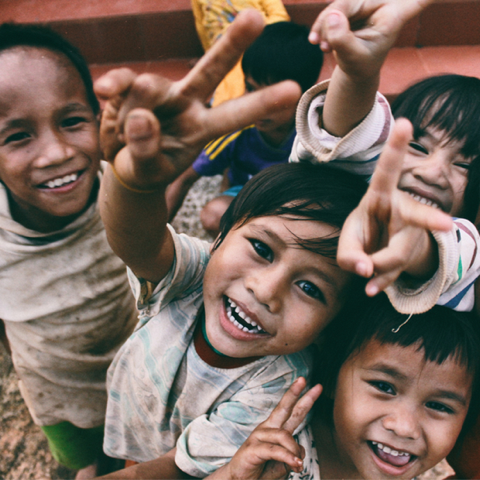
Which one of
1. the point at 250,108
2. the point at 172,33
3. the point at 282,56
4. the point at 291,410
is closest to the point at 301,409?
the point at 291,410

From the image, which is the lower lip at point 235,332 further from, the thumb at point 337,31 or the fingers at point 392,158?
the thumb at point 337,31

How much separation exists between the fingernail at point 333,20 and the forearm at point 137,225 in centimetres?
42

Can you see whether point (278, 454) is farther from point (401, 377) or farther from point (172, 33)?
point (172, 33)

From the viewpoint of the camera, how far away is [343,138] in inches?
32.3

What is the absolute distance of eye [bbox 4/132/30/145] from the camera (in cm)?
97

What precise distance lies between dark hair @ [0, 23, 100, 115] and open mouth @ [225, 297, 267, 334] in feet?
2.34

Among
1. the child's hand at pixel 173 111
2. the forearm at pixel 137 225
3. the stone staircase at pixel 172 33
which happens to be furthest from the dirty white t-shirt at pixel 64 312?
the stone staircase at pixel 172 33

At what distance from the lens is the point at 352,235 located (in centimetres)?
61

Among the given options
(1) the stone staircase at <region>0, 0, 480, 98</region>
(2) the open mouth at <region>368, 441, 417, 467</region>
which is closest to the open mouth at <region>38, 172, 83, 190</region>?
(2) the open mouth at <region>368, 441, 417, 467</region>

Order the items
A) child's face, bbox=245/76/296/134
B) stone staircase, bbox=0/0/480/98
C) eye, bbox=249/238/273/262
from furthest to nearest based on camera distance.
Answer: stone staircase, bbox=0/0/480/98 < child's face, bbox=245/76/296/134 < eye, bbox=249/238/273/262

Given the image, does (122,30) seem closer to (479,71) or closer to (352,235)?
(479,71)

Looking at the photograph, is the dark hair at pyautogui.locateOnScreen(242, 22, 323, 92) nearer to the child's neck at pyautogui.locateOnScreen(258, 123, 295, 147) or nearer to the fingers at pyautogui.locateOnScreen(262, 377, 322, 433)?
the child's neck at pyautogui.locateOnScreen(258, 123, 295, 147)

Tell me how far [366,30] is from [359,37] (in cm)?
2

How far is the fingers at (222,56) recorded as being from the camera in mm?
555
